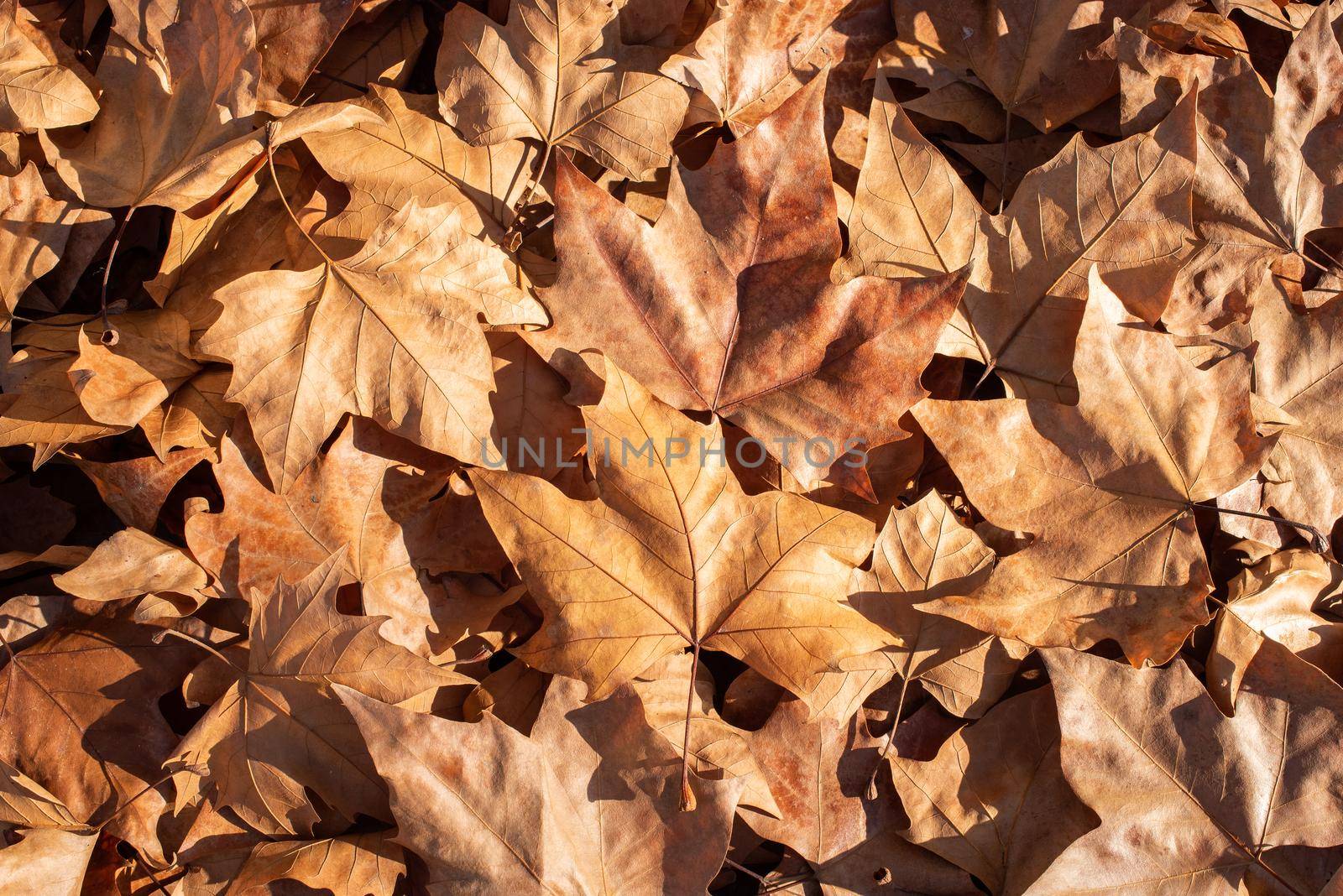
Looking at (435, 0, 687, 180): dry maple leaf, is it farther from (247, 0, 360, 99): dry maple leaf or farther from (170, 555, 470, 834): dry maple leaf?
(170, 555, 470, 834): dry maple leaf

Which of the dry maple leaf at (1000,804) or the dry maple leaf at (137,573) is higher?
the dry maple leaf at (137,573)

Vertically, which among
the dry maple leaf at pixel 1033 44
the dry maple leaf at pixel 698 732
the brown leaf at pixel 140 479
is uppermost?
the dry maple leaf at pixel 1033 44

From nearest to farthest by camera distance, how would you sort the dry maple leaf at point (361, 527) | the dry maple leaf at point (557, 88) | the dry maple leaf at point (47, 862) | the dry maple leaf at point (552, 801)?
the dry maple leaf at point (552, 801) < the dry maple leaf at point (47, 862) < the dry maple leaf at point (361, 527) < the dry maple leaf at point (557, 88)

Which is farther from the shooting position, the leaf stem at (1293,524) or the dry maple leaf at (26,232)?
the dry maple leaf at (26,232)

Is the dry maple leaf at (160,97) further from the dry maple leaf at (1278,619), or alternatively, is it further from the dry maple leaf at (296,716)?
the dry maple leaf at (1278,619)

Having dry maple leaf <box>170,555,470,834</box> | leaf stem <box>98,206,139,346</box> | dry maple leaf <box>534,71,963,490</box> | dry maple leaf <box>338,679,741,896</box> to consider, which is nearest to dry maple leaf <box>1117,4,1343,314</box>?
dry maple leaf <box>534,71,963,490</box>

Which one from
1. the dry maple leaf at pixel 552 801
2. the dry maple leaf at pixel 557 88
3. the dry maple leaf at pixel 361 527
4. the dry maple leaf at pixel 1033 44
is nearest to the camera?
the dry maple leaf at pixel 552 801

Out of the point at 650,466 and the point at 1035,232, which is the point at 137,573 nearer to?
the point at 650,466

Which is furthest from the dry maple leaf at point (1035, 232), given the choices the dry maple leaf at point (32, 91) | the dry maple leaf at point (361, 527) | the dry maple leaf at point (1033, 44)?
the dry maple leaf at point (32, 91)
